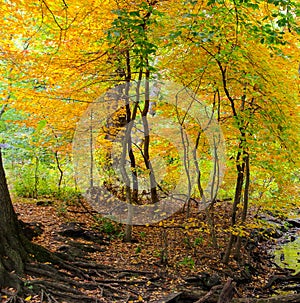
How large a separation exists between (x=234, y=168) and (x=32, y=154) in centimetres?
639

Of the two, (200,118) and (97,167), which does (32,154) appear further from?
(200,118)

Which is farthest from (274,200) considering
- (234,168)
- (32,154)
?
(32,154)

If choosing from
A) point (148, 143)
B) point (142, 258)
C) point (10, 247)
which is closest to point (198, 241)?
point (142, 258)

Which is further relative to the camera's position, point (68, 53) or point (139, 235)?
point (139, 235)

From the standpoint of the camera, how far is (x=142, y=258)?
670cm

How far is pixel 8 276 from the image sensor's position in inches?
155

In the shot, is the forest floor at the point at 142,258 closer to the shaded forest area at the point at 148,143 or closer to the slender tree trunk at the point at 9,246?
the shaded forest area at the point at 148,143

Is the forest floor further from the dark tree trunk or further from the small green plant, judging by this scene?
the dark tree trunk

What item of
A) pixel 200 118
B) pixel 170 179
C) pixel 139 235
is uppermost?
pixel 200 118

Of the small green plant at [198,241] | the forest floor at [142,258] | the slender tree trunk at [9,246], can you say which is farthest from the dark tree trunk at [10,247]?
the small green plant at [198,241]

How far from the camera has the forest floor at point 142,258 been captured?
5.30m

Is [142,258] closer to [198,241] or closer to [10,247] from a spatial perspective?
[198,241]

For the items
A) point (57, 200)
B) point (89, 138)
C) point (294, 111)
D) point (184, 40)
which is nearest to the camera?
point (184, 40)

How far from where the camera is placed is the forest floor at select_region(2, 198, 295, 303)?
530cm
